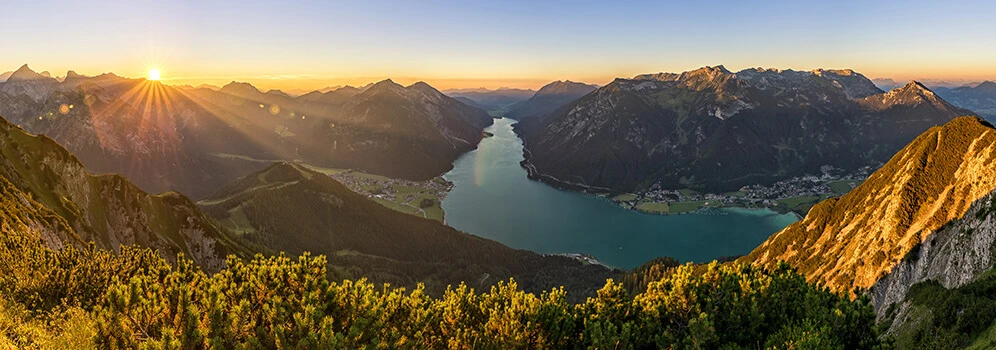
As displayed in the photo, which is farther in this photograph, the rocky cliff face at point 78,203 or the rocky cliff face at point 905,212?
the rocky cliff face at point 78,203

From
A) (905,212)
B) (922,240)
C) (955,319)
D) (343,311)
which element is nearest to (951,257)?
(922,240)

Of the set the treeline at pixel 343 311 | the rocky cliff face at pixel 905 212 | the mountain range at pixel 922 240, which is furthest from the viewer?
Answer: the rocky cliff face at pixel 905 212

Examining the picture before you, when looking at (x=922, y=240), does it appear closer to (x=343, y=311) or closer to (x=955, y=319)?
(x=955, y=319)

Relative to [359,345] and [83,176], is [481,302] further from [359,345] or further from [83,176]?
[83,176]

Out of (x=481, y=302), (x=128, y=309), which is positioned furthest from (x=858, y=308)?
(x=128, y=309)

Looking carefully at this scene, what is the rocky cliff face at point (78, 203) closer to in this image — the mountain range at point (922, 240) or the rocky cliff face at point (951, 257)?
the mountain range at point (922, 240)

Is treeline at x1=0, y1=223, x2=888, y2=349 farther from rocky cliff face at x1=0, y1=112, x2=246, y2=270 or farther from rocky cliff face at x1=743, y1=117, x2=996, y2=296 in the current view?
rocky cliff face at x1=0, y1=112, x2=246, y2=270

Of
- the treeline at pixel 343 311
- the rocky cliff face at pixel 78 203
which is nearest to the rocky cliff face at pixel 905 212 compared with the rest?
the treeline at pixel 343 311
